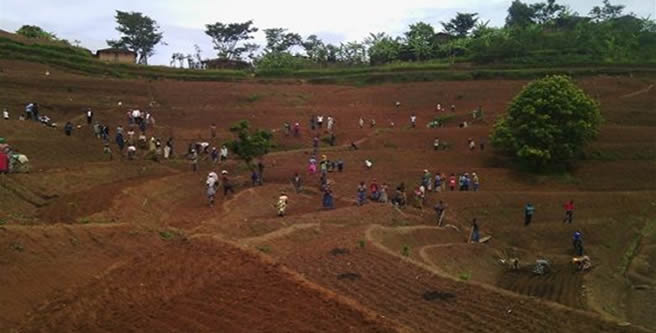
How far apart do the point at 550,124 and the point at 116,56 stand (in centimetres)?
5262

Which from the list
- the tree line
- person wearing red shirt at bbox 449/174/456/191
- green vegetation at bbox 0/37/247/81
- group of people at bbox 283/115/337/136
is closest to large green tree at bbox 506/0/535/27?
the tree line

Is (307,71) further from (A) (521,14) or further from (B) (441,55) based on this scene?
(A) (521,14)

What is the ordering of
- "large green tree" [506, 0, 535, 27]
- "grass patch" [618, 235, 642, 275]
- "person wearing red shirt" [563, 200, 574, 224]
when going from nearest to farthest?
"grass patch" [618, 235, 642, 275] < "person wearing red shirt" [563, 200, 574, 224] < "large green tree" [506, 0, 535, 27]

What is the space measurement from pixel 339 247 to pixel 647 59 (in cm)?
6088

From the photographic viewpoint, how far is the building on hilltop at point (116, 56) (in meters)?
73.5

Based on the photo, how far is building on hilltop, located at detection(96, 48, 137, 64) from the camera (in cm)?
7350

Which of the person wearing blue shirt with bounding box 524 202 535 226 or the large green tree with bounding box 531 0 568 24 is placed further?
the large green tree with bounding box 531 0 568 24

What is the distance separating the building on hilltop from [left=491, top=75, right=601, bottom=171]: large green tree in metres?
48.3

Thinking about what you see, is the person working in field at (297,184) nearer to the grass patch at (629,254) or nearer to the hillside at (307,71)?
the grass patch at (629,254)

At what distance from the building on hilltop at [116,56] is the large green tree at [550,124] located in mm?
48254

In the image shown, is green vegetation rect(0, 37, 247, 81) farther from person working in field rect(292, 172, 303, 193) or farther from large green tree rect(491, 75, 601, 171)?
large green tree rect(491, 75, 601, 171)

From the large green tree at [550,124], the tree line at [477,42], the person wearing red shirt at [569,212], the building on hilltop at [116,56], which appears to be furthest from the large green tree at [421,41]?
the person wearing red shirt at [569,212]

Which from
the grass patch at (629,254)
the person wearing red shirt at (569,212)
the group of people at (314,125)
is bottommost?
the grass patch at (629,254)

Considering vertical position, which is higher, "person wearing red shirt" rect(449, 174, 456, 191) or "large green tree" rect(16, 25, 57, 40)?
"large green tree" rect(16, 25, 57, 40)
